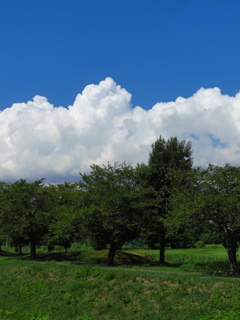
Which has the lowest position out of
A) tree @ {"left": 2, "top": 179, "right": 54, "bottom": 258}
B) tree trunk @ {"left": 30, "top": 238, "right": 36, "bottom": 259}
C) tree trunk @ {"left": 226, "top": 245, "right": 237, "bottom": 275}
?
tree trunk @ {"left": 30, "top": 238, "right": 36, "bottom": 259}

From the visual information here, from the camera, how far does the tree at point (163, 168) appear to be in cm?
4197

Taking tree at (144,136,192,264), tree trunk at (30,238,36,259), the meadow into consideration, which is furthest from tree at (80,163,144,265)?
tree trunk at (30,238,36,259)

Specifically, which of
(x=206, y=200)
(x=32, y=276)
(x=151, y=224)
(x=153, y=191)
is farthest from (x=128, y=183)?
(x=32, y=276)

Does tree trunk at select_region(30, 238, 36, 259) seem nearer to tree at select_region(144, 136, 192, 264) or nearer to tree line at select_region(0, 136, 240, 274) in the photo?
tree line at select_region(0, 136, 240, 274)

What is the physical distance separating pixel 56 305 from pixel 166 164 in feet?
79.3

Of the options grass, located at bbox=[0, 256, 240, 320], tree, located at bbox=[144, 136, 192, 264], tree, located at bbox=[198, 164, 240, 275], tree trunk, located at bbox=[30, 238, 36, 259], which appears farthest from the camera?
tree trunk, located at bbox=[30, 238, 36, 259]

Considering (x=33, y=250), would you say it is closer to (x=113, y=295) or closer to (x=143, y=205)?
(x=143, y=205)

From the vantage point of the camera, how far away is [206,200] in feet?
99.3

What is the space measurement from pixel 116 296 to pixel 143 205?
53.5 feet

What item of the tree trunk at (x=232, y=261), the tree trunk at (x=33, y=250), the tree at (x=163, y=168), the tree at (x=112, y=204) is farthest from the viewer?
the tree trunk at (x=33, y=250)

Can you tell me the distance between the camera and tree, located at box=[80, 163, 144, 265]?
38031 mm

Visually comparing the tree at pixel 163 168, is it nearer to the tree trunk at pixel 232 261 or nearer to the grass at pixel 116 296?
the tree trunk at pixel 232 261

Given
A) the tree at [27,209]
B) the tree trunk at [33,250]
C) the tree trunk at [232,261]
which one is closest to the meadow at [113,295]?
the tree trunk at [232,261]

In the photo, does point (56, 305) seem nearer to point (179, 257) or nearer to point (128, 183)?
point (128, 183)
